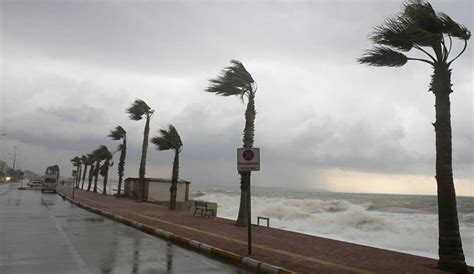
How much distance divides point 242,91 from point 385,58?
8.64 m

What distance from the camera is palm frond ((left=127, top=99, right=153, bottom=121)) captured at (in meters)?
39.1

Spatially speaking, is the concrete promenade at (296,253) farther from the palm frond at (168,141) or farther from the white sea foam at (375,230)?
the palm frond at (168,141)

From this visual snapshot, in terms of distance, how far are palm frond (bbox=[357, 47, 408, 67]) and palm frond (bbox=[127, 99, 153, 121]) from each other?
29.9 meters

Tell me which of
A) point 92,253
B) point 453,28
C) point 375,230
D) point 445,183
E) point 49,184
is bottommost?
point 375,230

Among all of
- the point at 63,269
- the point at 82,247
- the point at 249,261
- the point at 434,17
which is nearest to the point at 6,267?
the point at 63,269

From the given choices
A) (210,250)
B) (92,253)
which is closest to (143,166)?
(210,250)

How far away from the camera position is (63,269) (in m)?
8.65

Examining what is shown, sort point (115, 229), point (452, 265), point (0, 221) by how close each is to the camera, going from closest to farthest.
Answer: point (452, 265) < point (115, 229) < point (0, 221)

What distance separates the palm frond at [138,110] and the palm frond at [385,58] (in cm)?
2995

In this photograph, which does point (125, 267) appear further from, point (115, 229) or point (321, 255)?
point (115, 229)

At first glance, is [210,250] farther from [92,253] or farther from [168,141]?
[168,141]

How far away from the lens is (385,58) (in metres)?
11.2

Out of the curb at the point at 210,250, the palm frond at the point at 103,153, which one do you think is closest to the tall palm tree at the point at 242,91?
the curb at the point at 210,250

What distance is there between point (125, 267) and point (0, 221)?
11.7 meters
